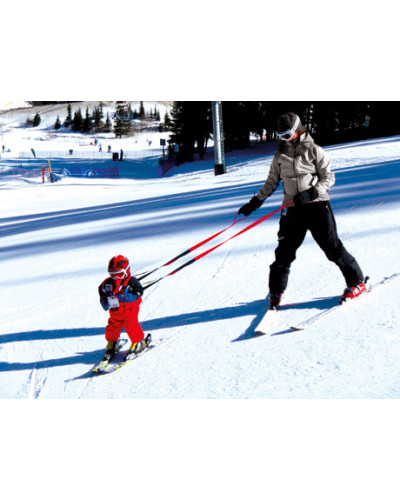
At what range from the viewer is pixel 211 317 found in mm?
3514

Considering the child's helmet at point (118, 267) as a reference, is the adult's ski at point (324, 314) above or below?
below

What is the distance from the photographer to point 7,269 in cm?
574

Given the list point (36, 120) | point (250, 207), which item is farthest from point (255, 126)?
point (250, 207)

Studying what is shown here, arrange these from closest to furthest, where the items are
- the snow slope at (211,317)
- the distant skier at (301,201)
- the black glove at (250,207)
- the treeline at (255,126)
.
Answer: the snow slope at (211,317) → the distant skier at (301,201) → the black glove at (250,207) → the treeline at (255,126)

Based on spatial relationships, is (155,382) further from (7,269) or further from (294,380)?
(7,269)

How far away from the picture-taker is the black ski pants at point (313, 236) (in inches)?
123

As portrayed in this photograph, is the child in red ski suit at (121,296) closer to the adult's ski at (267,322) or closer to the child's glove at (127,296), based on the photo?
the child's glove at (127,296)

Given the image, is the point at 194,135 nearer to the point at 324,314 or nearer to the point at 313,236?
the point at 313,236

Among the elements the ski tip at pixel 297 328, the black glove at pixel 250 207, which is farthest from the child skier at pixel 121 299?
the ski tip at pixel 297 328

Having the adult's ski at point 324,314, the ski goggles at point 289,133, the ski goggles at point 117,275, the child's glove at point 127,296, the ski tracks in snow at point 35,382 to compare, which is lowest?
the ski tracks in snow at point 35,382

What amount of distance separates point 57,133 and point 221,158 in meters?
7.25

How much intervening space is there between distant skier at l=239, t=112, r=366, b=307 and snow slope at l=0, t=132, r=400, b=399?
268mm
